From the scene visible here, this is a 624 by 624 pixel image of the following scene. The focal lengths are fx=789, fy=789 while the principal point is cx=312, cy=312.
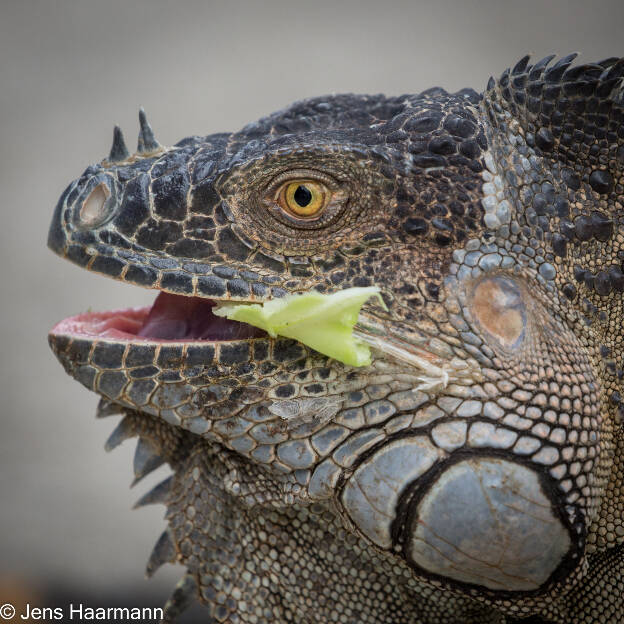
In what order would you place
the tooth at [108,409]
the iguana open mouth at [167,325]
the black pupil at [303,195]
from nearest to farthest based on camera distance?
1. the black pupil at [303,195]
2. the iguana open mouth at [167,325]
3. the tooth at [108,409]

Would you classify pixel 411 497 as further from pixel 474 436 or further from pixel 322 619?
pixel 322 619

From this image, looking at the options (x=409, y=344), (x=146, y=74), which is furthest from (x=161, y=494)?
(x=146, y=74)

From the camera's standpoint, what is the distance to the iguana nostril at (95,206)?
273cm

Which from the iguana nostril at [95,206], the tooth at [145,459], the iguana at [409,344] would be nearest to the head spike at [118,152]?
the iguana at [409,344]

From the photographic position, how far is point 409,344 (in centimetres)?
257

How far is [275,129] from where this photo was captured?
9.61 ft

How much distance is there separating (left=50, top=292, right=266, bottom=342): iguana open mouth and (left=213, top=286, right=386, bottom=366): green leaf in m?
0.12

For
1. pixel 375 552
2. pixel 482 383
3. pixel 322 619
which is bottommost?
pixel 322 619

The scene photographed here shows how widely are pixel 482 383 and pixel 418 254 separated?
476 mm

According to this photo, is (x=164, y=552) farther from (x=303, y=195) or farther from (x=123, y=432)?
(x=303, y=195)

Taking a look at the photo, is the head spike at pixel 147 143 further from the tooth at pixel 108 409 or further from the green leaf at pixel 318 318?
the tooth at pixel 108 409

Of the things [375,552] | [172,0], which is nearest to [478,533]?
[375,552]

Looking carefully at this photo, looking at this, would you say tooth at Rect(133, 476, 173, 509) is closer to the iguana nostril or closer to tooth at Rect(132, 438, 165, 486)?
tooth at Rect(132, 438, 165, 486)

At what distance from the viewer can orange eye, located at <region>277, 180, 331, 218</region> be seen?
2.65m
